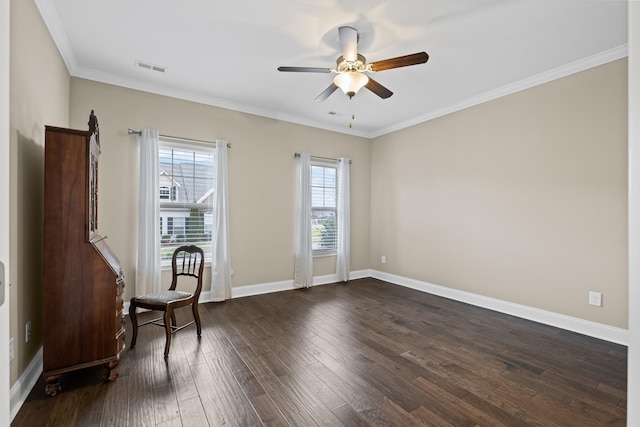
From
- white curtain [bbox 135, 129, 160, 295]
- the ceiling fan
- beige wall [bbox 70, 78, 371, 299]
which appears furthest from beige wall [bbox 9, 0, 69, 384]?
the ceiling fan

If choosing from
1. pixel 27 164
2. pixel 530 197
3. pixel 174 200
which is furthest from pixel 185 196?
pixel 530 197

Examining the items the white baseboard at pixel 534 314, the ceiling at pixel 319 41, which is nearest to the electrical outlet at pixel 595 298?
the white baseboard at pixel 534 314

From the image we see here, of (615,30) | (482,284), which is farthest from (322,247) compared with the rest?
(615,30)

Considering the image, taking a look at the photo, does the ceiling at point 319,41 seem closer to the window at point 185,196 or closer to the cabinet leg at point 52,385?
the window at point 185,196

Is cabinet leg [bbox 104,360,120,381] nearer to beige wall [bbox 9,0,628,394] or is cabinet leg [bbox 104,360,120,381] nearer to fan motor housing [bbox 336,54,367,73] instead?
beige wall [bbox 9,0,628,394]

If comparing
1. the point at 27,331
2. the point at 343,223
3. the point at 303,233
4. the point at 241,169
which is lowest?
the point at 27,331

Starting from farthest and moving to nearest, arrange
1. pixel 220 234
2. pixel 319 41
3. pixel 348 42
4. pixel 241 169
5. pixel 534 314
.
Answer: pixel 241 169 → pixel 220 234 → pixel 534 314 → pixel 319 41 → pixel 348 42

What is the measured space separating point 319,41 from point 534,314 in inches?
151

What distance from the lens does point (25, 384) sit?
6.68 ft

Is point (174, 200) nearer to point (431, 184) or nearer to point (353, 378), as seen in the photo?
point (353, 378)

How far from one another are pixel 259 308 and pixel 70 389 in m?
2.04

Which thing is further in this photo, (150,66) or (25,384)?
(150,66)

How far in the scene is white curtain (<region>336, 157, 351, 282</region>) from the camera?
543cm

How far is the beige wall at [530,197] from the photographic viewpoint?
300cm
